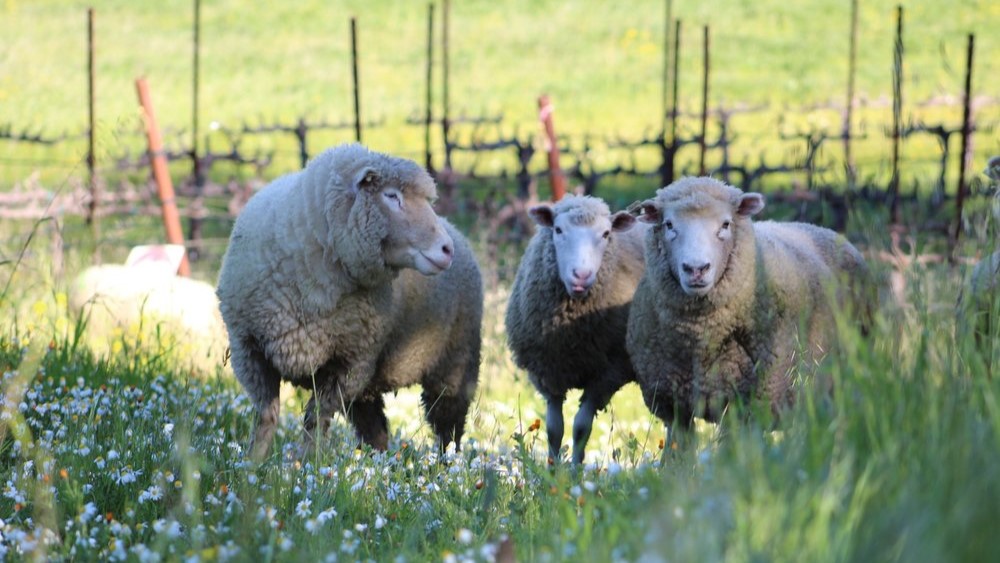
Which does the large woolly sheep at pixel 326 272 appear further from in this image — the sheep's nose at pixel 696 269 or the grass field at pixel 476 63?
the grass field at pixel 476 63

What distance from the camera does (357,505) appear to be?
4145mm

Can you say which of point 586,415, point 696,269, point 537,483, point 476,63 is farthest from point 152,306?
point 476,63

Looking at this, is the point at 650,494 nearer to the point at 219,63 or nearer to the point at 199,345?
the point at 199,345

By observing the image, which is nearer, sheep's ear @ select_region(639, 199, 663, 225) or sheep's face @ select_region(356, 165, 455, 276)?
sheep's face @ select_region(356, 165, 455, 276)

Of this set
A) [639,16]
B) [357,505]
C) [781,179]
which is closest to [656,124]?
[781,179]

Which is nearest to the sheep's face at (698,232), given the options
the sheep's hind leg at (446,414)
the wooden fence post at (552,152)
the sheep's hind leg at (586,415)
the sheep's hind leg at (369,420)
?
the sheep's hind leg at (586,415)

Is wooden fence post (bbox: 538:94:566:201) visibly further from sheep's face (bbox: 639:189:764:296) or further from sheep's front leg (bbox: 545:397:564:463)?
sheep's face (bbox: 639:189:764:296)

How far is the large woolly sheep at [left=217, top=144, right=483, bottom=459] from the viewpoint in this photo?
538 centimetres

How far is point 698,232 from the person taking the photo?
17.5 ft

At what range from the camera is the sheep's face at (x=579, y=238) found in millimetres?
5953

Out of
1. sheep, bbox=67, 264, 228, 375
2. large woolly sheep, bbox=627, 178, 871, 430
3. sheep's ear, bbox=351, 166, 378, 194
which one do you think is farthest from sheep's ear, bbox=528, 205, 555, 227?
sheep, bbox=67, 264, 228, 375

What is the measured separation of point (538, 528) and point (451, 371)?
2.85 m

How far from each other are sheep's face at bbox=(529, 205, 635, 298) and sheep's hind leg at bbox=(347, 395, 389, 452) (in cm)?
112

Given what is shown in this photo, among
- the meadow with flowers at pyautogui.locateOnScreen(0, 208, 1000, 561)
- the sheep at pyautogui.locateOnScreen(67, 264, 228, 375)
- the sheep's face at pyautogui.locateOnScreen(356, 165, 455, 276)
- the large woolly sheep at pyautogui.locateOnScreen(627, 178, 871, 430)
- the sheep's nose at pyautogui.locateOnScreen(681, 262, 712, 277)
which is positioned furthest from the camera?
the sheep at pyautogui.locateOnScreen(67, 264, 228, 375)
